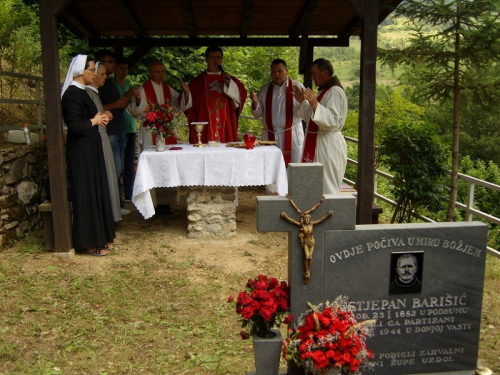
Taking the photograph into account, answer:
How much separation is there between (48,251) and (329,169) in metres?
3.31

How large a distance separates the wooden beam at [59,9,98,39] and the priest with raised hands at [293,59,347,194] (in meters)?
3.18

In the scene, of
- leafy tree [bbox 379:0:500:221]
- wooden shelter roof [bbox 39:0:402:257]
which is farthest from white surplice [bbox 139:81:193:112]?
leafy tree [bbox 379:0:500:221]

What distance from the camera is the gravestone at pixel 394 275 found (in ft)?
11.2

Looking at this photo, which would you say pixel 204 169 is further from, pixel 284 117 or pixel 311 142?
pixel 284 117

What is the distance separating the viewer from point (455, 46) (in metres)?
8.20

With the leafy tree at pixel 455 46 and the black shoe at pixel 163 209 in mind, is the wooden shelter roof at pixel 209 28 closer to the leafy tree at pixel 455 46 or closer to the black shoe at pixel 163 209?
the leafy tree at pixel 455 46

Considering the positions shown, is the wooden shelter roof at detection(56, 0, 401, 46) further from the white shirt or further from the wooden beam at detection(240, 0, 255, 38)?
the white shirt

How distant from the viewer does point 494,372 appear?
3967 millimetres

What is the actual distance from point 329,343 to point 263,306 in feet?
1.44

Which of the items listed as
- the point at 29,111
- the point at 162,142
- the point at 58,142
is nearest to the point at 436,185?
the point at 162,142

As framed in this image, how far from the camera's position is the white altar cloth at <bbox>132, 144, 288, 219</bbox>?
6.36 meters

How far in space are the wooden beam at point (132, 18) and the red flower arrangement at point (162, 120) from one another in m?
1.45

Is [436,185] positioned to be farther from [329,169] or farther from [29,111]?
[29,111]

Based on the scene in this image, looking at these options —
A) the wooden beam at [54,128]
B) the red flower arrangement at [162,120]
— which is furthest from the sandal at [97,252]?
the red flower arrangement at [162,120]
